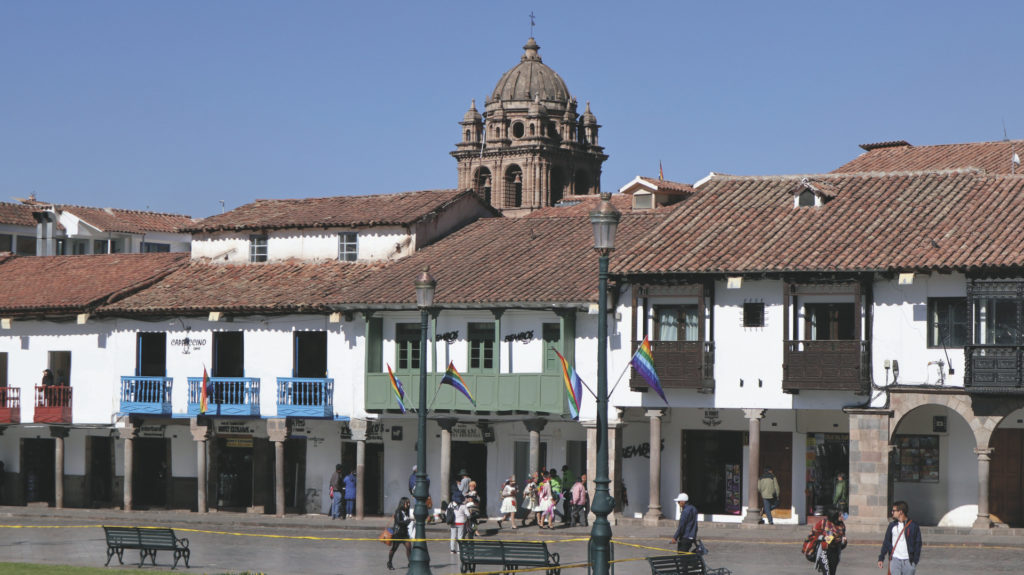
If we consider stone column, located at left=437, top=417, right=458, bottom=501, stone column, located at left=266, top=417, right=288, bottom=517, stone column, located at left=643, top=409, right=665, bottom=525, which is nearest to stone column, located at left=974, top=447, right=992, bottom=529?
stone column, located at left=643, top=409, right=665, bottom=525

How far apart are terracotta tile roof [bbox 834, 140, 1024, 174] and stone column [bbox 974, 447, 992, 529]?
11148mm

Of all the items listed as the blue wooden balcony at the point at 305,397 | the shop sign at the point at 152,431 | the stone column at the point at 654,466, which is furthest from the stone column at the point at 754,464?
the shop sign at the point at 152,431

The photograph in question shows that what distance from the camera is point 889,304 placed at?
3559 centimetres

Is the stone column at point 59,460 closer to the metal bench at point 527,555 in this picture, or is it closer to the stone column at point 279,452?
the stone column at point 279,452

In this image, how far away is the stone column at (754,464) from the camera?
36.8 m

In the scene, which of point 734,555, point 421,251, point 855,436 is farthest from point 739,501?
point 421,251

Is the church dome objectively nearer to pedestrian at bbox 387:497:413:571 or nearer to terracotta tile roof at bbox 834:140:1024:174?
terracotta tile roof at bbox 834:140:1024:174

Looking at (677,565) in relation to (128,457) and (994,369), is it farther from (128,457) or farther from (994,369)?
(128,457)

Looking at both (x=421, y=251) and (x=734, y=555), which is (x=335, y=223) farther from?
(x=734, y=555)

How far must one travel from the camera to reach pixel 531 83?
10306 cm

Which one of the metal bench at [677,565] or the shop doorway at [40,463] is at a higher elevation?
the metal bench at [677,565]

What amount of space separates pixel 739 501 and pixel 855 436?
4.61 m

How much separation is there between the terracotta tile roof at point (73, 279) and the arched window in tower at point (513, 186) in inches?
1982

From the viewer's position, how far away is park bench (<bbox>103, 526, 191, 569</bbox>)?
29.7m
